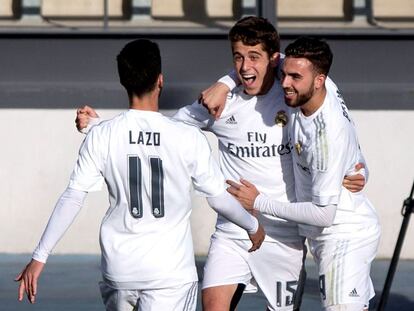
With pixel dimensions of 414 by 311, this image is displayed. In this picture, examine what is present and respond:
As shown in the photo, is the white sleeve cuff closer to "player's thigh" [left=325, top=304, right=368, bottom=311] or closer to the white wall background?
"player's thigh" [left=325, top=304, right=368, bottom=311]

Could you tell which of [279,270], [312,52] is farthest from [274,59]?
[279,270]

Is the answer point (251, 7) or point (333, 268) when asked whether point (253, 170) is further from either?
point (251, 7)

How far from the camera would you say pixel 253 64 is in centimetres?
681

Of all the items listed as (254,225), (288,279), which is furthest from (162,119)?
(288,279)

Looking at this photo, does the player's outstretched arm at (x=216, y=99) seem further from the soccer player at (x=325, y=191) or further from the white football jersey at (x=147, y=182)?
the white football jersey at (x=147, y=182)

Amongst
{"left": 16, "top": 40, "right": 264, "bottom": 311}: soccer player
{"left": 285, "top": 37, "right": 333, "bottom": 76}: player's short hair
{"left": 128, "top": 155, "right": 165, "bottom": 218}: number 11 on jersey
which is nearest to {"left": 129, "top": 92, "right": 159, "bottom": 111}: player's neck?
{"left": 16, "top": 40, "right": 264, "bottom": 311}: soccer player

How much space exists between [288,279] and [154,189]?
160 cm

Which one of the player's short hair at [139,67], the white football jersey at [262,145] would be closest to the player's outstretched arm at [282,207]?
the white football jersey at [262,145]

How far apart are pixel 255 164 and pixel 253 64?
530 millimetres

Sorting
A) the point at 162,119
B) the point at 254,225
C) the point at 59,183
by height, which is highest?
the point at 162,119

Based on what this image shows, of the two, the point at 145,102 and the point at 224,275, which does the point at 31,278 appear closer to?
the point at 145,102

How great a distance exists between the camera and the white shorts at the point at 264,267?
7.09m

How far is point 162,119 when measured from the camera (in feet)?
19.3

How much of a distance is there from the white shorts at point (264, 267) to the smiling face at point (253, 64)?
2.84 feet
